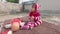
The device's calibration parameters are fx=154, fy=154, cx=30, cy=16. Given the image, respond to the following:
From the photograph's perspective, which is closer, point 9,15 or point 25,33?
point 25,33

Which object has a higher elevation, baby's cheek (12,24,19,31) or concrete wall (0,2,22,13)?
concrete wall (0,2,22,13)

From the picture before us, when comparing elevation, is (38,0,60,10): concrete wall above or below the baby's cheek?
above

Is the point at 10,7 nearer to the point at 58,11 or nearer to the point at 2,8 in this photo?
the point at 2,8

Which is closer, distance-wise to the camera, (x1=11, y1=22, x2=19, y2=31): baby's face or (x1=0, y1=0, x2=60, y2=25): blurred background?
(x1=11, y1=22, x2=19, y2=31): baby's face

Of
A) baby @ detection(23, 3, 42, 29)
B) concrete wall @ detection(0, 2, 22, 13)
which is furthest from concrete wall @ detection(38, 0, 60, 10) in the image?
baby @ detection(23, 3, 42, 29)

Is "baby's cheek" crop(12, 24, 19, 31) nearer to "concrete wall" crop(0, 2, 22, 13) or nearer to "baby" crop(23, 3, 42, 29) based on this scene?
"baby" crop(23, 3, 42, 29)

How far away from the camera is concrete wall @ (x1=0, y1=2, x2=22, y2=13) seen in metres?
1.80

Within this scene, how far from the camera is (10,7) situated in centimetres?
184

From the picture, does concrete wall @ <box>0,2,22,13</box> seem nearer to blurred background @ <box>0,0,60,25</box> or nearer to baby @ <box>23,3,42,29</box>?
blurred background @ <box>0,0,60,25</box>

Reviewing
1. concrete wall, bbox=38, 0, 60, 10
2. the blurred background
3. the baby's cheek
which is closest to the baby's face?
the baby's cheek

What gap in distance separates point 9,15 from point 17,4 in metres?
0.21

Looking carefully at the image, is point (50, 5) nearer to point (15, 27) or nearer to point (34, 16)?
point (34, 16)

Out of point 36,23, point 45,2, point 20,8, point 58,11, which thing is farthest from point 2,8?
point 36,23

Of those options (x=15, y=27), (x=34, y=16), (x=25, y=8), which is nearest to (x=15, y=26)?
(x=15, y=27)
